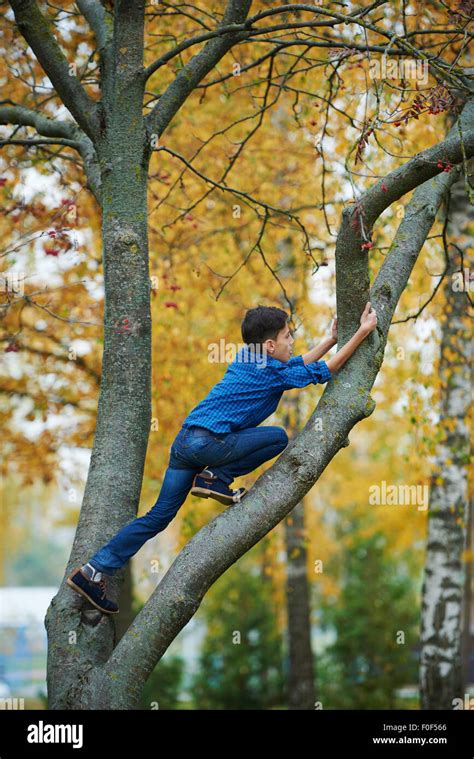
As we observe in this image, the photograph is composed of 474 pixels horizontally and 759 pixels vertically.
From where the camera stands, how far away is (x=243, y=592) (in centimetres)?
1278

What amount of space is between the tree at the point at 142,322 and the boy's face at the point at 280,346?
0.33 m

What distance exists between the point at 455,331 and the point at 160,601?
487 cm

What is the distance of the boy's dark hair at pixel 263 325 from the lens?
164 inches

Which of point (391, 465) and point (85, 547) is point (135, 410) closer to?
point (85, 547)

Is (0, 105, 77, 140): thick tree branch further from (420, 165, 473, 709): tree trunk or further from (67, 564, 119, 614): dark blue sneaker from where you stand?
(420, 165, 473, 709): tree trunk

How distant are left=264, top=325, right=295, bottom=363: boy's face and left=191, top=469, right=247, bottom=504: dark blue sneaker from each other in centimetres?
69

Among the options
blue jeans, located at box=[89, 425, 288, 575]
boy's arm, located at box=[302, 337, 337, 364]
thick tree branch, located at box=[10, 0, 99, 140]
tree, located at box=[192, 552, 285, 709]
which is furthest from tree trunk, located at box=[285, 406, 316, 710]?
thick tree branch, located at box=[10, 0, 99, 140]

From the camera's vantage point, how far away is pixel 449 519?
741 cm

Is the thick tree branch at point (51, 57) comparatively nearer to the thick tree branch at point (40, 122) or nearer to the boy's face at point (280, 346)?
the thick tree branch at point (40, 122)

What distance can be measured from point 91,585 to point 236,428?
3.37 feet

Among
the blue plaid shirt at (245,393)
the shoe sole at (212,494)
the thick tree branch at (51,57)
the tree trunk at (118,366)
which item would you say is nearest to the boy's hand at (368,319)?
the blue plaid shirt at (245,393)

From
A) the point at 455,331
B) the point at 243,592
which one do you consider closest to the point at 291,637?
the point at 243,592

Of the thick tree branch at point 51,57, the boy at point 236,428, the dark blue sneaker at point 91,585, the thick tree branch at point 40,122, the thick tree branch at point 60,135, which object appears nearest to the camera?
the dark blue sneaker at point 91,585
